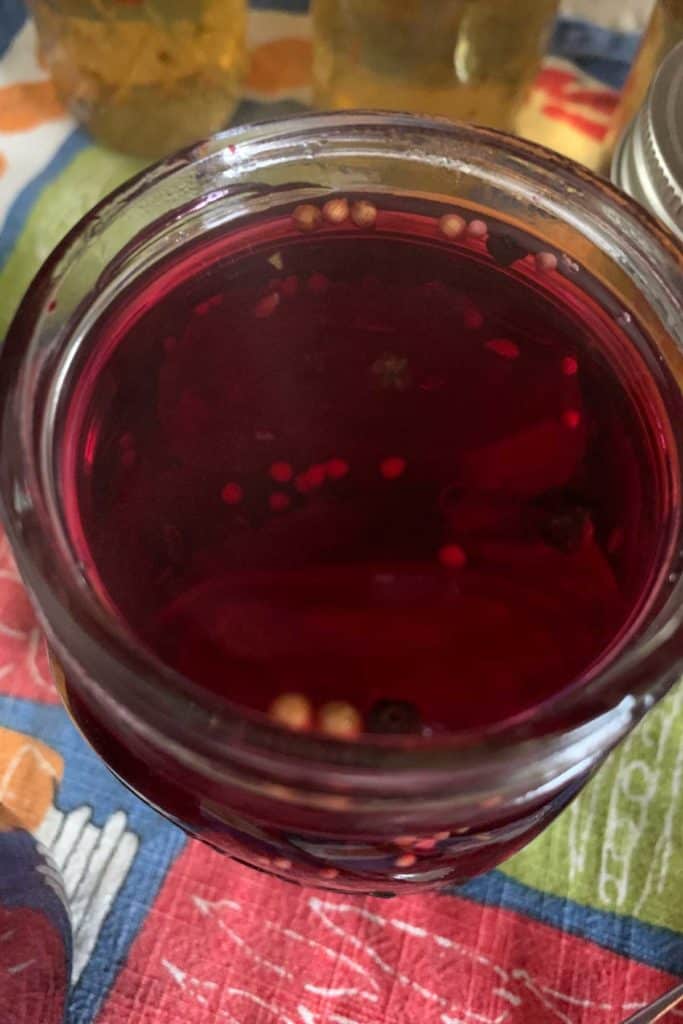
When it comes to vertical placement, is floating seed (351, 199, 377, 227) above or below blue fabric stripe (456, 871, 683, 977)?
above

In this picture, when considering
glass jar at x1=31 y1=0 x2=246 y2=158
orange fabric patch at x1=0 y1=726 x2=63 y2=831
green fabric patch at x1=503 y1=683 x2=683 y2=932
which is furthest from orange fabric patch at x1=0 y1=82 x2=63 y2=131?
green fabric patch at x1=503 y1=683 x2=683 y2=932

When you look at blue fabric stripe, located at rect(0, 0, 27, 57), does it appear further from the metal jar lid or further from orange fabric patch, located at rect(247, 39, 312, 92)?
the metal jar lid

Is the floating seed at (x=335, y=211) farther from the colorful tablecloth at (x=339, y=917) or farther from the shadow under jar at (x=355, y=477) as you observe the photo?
the colorful tablecloth at (x=339, y=917)

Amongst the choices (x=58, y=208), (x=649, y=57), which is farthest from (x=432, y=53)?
(x=58, y=208)

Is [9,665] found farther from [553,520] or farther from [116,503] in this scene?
[553,520]

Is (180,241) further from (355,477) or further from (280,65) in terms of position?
(280,65)
